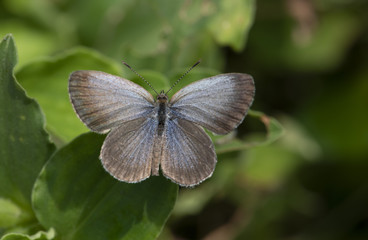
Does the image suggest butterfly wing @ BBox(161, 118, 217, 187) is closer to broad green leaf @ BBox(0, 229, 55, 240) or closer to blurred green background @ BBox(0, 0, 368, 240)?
broad green leaf @ BBox(0, 229, 55, 240)

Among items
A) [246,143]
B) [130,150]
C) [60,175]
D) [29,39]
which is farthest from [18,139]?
[29,39]

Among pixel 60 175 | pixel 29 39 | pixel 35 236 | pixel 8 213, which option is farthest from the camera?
pixel 29 39

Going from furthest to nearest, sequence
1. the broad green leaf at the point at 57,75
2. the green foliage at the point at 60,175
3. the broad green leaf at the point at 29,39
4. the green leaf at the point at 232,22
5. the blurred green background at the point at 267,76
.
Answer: the broad green leaf at the point at 29,39 < the blurred green background at the point at 267,76 < the green leaf at the point at 232,22 < the broad green leaf at the point at 57,75 < the green foliage at the point at 60,175

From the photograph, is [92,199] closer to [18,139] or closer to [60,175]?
[60,175]

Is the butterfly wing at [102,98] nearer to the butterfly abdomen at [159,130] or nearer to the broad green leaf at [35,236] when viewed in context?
the butterfly abdomen at [159,130]

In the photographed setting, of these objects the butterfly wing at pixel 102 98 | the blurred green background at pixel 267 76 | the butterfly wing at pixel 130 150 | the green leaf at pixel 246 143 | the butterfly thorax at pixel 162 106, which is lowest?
the blurred green background at pixel 267 76

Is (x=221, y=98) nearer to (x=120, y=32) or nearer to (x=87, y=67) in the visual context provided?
(x=87, y=67)

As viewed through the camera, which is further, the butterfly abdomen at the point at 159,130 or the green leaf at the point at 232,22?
the green leaf at the point at 232,22

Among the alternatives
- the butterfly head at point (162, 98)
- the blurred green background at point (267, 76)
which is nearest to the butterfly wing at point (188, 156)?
the butterfly head at point (162, 98)
